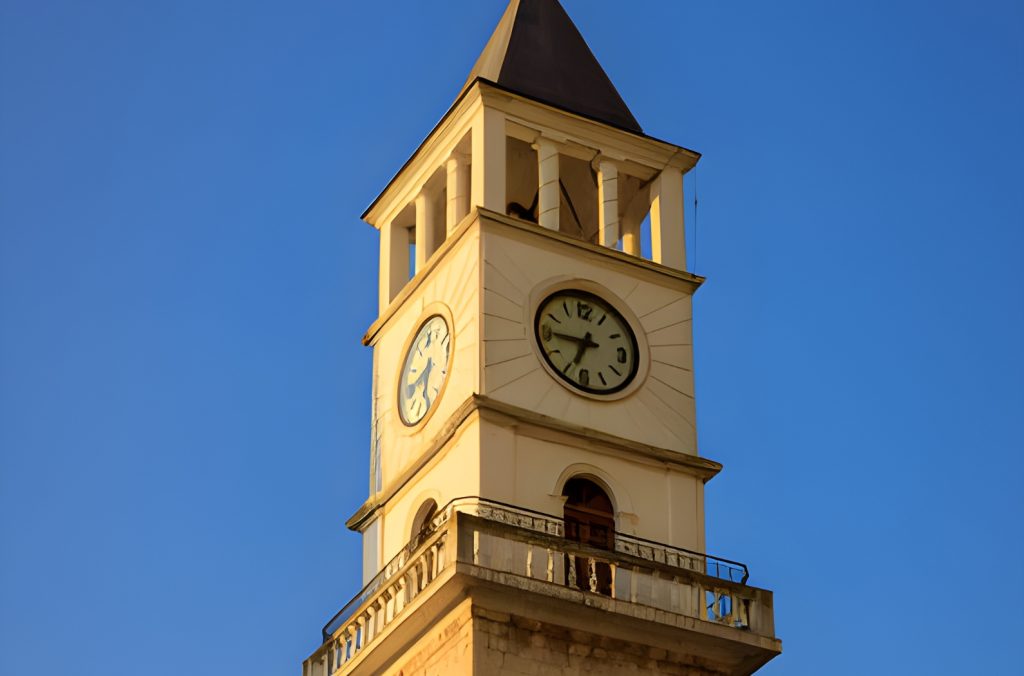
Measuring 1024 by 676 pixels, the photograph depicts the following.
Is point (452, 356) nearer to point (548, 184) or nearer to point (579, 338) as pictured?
point (579, 338)

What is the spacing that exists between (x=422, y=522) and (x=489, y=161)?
6.01 meters

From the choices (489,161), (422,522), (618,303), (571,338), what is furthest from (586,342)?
(422,522)

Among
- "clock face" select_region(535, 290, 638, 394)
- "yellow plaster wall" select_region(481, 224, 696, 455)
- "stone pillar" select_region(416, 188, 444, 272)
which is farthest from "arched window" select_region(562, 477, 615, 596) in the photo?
"stone pillar" select_region(416, 188, 444, 272)

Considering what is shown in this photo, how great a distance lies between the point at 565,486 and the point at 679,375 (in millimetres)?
3285

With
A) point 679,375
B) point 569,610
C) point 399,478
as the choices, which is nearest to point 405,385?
point 399,478

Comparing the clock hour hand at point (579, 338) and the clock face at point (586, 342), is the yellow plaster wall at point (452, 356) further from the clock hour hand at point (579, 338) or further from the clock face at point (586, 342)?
the clock hour hand at point (579, 338)

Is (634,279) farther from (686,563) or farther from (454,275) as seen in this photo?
(686,563)

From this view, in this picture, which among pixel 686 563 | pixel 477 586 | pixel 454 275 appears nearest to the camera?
pixel 477 586

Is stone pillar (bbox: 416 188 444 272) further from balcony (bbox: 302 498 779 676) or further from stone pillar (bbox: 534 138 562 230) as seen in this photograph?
balcony (bbox: 302 498 779 676)

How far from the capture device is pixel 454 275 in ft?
127

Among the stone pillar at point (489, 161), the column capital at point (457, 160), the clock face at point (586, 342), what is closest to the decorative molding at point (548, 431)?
the clock face at point (586, 342)

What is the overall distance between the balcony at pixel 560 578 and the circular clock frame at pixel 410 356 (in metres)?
2.43

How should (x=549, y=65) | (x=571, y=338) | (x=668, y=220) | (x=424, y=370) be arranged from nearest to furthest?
(x=571, y=338)
(x=424, y=370)
(x=668, y=220)
(x=549, y=65)

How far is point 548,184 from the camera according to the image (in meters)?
39.9
